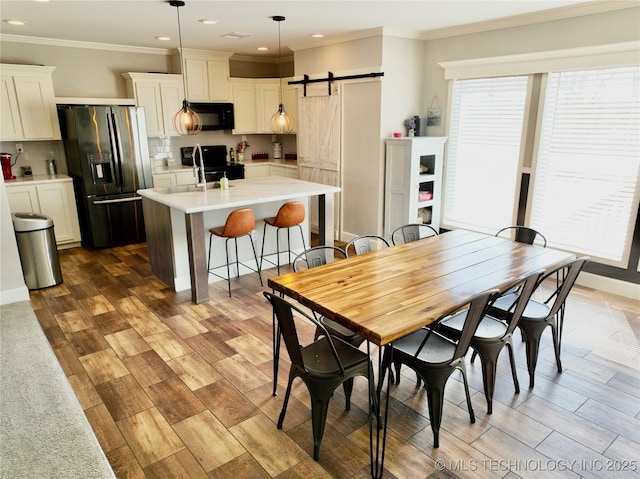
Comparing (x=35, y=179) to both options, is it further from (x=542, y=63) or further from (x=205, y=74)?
(x=542, y=63)

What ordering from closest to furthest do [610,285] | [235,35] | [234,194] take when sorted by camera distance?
1. [610,285]
2. [234,194]
3. [235,35]

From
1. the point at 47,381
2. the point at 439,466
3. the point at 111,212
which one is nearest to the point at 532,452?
the point at 439,466

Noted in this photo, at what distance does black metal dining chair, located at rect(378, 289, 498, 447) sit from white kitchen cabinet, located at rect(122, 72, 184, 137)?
17.0 ft

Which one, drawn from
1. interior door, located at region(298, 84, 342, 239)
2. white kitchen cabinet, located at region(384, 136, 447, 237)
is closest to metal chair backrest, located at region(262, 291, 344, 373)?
white kitchen cabinet, located at region(384, 136, 447, 237)

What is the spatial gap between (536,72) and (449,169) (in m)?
1.43

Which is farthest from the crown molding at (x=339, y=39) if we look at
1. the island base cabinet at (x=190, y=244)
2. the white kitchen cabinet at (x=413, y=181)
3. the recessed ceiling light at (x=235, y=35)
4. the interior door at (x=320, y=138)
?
the island base cabinet at (x=190, y=244)

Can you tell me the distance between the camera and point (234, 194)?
171 inches

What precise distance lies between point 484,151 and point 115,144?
175 inches

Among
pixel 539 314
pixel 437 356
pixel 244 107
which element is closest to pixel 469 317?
pixel 437 356

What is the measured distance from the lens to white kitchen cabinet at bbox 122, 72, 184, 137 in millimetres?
6027

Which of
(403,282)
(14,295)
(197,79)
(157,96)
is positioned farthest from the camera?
(197,79)

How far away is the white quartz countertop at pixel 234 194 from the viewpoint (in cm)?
390

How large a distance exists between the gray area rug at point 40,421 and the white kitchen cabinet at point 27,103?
2.99 meters

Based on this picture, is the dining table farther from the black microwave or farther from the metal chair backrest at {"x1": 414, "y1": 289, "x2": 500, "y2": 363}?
the black microwave
